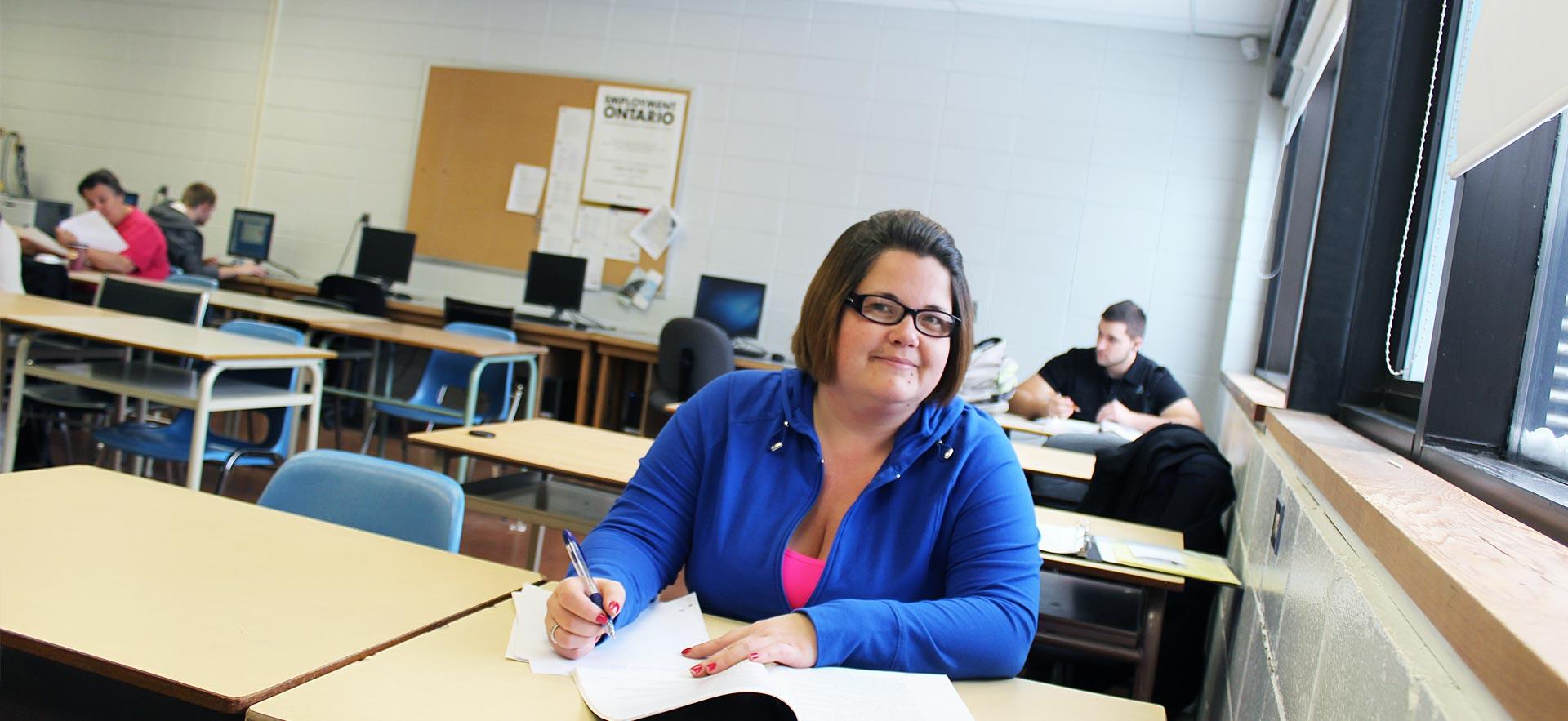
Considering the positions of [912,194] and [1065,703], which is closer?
[1065,703]

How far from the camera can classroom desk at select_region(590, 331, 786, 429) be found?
5.95m

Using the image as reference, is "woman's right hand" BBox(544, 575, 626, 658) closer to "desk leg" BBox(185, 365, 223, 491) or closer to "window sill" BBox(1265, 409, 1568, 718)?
"window sill" BBox(1265, 409, 1568, 718)

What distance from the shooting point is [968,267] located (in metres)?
6.24

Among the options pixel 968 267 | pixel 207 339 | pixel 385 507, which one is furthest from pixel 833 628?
pixel 968 267

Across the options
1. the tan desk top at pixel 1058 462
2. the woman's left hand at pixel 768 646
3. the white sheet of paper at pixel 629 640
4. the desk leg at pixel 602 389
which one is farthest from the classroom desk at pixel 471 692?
the desk leg at pixel 602 389

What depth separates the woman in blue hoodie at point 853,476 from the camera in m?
1.50

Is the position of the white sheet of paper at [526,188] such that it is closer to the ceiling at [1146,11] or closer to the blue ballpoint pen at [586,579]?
the ceiling at [1146,11]

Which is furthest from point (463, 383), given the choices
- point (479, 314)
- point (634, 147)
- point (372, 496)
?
point (372, 496)

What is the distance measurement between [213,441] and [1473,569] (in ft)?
12.2

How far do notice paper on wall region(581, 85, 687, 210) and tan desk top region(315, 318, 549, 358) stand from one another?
6.07 ft

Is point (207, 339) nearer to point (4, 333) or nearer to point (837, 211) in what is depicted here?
point (4, 333)

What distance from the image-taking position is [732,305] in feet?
21.1

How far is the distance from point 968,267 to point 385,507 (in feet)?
15.7

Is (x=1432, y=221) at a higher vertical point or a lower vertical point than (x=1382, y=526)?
higher
